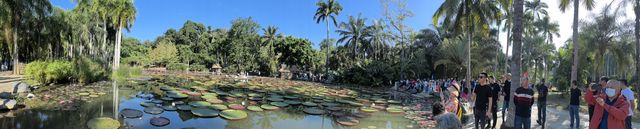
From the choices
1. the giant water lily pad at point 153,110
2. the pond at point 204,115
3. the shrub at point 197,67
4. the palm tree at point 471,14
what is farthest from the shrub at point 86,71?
the shrub at point 197,67

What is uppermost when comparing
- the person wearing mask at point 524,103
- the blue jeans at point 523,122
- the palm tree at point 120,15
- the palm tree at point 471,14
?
the palm tree at point 120,15

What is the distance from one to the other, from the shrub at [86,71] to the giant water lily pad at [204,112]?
43.6 feet

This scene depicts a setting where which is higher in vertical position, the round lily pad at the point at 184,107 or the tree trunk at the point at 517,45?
the tree trunk at the point at 517,45

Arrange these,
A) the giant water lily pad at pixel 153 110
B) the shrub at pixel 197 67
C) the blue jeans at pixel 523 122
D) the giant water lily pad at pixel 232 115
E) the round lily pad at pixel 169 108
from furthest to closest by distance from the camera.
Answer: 1. the shrub at pixel 197 67
2. the round lily pad at pixel 169 108
3. the giant water lily pad at pixel 153 110
4. the giant water lily pad at pixel 232 115
5. the blue jeans at pixel 523 122

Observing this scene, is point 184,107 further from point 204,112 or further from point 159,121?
point 159,121

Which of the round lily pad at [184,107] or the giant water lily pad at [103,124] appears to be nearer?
the giant water lily pad at [103,124]

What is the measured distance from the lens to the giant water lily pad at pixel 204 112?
37.1ft

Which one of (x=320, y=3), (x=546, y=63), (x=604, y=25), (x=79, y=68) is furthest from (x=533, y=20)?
(x=79, y=68)

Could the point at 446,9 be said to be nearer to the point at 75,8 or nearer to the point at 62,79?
the point at 62,79

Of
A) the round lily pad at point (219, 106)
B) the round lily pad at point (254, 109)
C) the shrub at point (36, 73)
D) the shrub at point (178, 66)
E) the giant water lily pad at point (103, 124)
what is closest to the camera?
the giant water lily pad at point (103, 124)

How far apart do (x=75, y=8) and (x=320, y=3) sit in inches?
1065

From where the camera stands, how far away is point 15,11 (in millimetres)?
22469

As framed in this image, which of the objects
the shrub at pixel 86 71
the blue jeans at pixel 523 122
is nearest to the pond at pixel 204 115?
the blue jeans at pixel 523 122

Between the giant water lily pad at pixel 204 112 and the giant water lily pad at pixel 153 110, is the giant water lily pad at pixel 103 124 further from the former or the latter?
the giant water lily pad at pixel 204 112
